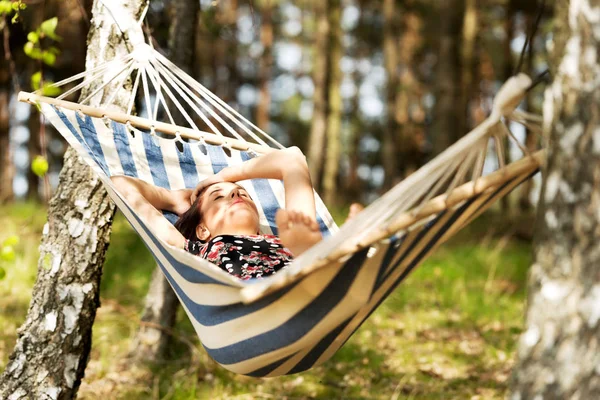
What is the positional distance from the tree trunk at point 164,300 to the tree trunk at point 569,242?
1.75m

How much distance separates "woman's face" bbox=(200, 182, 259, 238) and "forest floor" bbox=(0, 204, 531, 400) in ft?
2.01

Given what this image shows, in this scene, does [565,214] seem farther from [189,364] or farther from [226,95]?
[226,95]

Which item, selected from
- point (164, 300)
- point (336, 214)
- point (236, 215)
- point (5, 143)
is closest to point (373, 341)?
point (164, 300)

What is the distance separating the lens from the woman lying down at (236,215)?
1.82 metres

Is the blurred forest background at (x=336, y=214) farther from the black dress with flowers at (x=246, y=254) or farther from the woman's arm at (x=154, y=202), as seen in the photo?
the black dress with flowers at (x=246, y=254)

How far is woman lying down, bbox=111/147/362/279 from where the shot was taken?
5.98 feet

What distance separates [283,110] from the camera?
1347 centimetres

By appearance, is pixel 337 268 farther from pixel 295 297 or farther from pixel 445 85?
pixel 445 85

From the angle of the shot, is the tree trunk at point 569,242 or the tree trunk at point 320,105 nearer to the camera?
the tree trunk at point 569,242

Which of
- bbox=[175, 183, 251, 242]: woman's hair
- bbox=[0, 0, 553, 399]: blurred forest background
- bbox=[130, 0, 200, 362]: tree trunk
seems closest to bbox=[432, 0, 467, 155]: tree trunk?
bbox=[0, 0, 553, 399]: blurred forest background

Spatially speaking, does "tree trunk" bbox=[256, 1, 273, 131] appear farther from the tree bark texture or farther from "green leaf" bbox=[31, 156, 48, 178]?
"green leaf" bbox=[31, 156, 48, 178]

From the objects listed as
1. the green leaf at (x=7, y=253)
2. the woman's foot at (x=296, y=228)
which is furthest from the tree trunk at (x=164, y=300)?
the green leaf at (x=7, y=253)

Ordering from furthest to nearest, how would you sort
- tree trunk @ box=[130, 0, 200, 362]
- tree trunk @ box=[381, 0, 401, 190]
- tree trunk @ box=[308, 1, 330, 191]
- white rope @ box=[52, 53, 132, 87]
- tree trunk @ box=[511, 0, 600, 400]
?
1. tree trunk @ box=[381, 0, 401, 190]
2. tree trunk @ box=[308, 1, 330, 191]
3. tree trunk @ box=[130, 0, 200, 362]
4. white rope @ box=[52, 53, 132, 87]
5. tree trunk @ box=[511, 0, 600, 400]

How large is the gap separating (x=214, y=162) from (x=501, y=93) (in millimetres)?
1251
